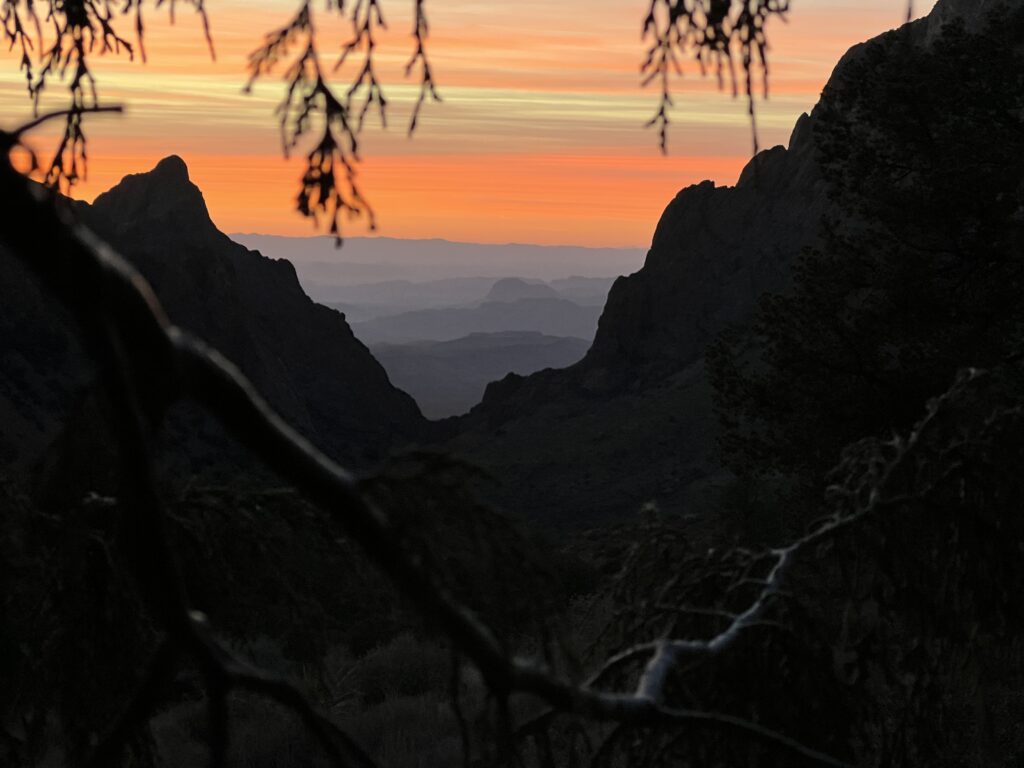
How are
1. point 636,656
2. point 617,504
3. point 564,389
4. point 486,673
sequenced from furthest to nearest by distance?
point 564,389, point 617,504, point 636,656, point 486,673

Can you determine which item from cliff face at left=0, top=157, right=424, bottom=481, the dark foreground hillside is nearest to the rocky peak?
cliff face at left=0, top=157, right=424, bottom=481

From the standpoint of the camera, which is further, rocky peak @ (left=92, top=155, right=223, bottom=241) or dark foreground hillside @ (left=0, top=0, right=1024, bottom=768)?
rocky peak @ (left=92, top=155, right=223, bottom=241)

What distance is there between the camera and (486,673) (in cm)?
196

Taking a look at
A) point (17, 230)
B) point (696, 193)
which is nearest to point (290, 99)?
point (17, 230)

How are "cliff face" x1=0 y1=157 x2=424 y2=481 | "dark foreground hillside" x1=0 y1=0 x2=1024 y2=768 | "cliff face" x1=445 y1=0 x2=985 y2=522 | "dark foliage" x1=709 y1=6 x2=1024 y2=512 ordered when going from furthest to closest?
"cliff face" x1=0 y1=157 x2=424 y2=481
"cliff face" x1=445 y1=0 x2=985 y2=522
"dark foliage" x1=709 y1=6 x2=1024 y2=512
"dark foreground hillside" x1=0 y1=0 x2=1024 y2=768

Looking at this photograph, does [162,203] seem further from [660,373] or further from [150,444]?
[150,444]

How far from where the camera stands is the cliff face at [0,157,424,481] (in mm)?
81500

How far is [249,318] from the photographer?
97.2 meters

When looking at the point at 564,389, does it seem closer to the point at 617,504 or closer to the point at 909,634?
the point at 617,504

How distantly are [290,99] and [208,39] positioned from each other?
1.19 feet

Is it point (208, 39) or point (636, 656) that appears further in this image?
point (208, 39)

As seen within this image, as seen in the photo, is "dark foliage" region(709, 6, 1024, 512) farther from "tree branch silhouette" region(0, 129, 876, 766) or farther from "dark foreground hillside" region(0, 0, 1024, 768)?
"tree branch silhouette" region(0, 129, 876, 766)

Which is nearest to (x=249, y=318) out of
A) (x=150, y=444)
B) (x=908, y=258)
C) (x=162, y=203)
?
(x=162, y=203)

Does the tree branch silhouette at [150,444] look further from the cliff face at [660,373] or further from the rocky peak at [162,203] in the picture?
the rocky peak at [162,203]
